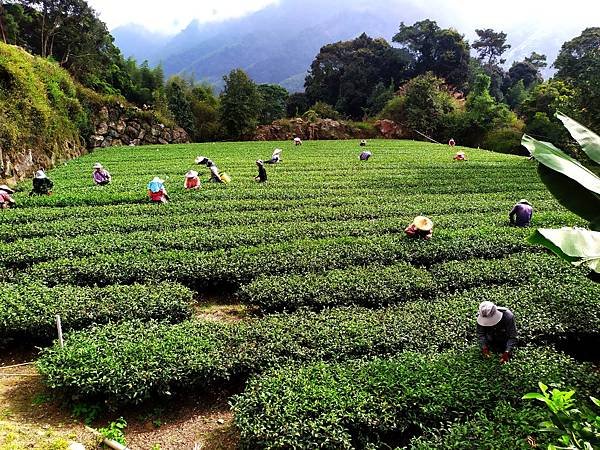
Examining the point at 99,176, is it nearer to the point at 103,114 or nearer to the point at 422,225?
the point at 422,225

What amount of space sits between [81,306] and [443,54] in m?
59.2

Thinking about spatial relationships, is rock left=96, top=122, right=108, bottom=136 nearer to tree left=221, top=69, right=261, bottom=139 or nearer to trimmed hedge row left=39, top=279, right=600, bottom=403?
tree left=221, top=69, right=261, bottom=139

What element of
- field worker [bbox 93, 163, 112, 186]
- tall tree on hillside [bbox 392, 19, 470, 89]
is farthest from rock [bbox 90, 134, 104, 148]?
tall tree on hillside [bbox 392, 19, 470, 89]

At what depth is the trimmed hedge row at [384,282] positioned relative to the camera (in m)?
8.22

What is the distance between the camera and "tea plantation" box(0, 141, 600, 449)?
17.2ft

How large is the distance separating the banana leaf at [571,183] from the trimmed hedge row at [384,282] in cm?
455

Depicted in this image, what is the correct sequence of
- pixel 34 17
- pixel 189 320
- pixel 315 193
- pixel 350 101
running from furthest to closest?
pixel 350 101 < pixel 34 17 < pixel 315 193 < pixel 189 320

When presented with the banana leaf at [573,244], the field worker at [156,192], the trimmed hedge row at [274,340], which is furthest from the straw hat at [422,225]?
the field worker at [156,192]

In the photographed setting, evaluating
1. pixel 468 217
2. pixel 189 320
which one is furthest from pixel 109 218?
pixel 468 217

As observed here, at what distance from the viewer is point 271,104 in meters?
53.9

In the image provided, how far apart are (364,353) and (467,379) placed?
150cm

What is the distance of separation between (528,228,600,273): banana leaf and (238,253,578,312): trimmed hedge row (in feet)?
15.6

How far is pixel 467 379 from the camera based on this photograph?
5.58 m

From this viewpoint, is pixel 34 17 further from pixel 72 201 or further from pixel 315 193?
pixel 315 193
